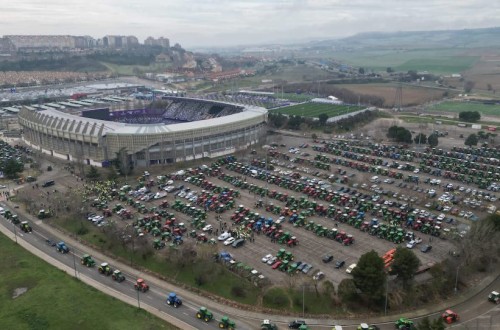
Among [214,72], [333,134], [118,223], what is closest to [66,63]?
[214,72]

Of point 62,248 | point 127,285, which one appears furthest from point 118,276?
point 62,248

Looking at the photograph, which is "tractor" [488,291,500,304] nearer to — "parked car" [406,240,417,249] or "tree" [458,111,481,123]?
"parked car" [406,240,417,249]

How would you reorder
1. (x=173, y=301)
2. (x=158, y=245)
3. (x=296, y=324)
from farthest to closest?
1. (x=158, y=245)
2. (x=173, y=301)
3. (x=296, y=324)

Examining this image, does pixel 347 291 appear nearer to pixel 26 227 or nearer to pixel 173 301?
pixel 173 301

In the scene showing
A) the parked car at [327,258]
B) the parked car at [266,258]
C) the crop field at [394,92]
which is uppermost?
the crop field at [394,92]

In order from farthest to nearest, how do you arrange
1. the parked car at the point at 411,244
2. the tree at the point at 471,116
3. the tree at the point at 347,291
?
the tree at the point at 471,116 → the parked car at the point at 411,244 → the tree at the point at 347,291

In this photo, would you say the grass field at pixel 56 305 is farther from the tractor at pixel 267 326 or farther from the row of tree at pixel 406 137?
the row of tree at pixel 406 137

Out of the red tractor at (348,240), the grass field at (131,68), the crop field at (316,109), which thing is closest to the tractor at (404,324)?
the red tractor at (348,240)
